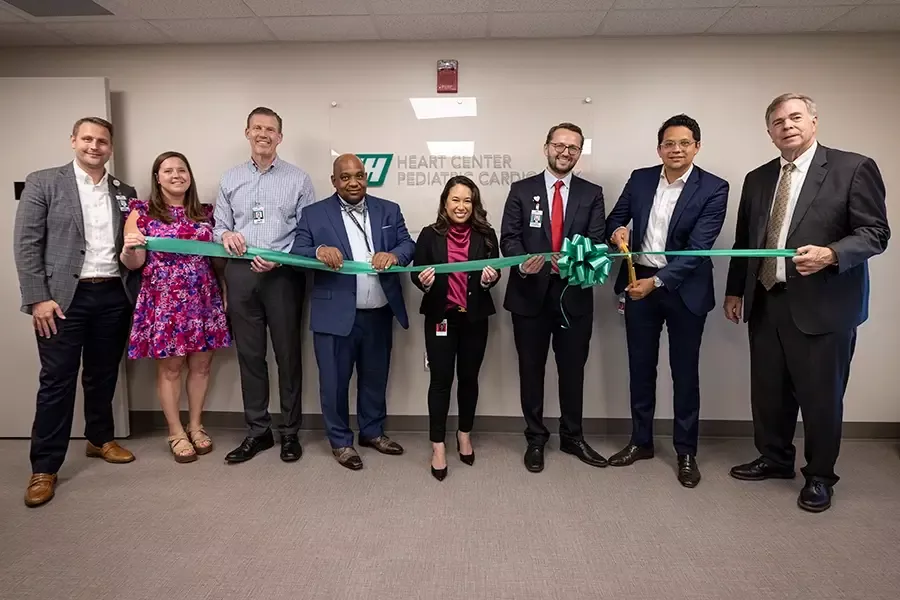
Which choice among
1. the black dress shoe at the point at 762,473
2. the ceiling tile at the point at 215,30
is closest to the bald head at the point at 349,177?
the ceiling tile at the point at 215,30

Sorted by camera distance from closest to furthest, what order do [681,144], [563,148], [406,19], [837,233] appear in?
[837,233]
[681,144]
[563,148]
[406,19]

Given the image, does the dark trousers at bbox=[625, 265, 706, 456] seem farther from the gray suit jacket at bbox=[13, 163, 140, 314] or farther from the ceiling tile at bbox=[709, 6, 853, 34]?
the gray suit jacket at bbox=[13, 163, 140, 314]

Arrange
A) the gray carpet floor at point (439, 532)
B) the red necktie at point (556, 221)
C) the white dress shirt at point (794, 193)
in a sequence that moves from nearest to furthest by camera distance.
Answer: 1. the gray carpet floor at point (439, 532)
2. the white dress shirt at point (794, 193)
3. the red necktie at point (556, 221)

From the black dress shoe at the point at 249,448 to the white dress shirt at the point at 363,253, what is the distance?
3.41 ft

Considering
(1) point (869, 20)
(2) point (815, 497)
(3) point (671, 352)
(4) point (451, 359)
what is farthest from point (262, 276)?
(1) point (869, 20)

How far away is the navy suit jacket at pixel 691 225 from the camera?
2.98 m

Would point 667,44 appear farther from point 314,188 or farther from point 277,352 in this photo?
point 277,352

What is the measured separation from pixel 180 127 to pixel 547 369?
2.93 meters

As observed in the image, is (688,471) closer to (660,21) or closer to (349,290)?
(349,290)

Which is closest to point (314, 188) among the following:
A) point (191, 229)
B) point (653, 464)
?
point (191, 229)

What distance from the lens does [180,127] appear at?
3.83 meters

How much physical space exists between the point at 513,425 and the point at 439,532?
139 centimetres

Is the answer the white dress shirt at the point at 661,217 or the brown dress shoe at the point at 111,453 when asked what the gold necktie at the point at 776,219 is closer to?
the white dress shirt at the point at 661,217

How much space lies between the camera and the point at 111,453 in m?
3.39
